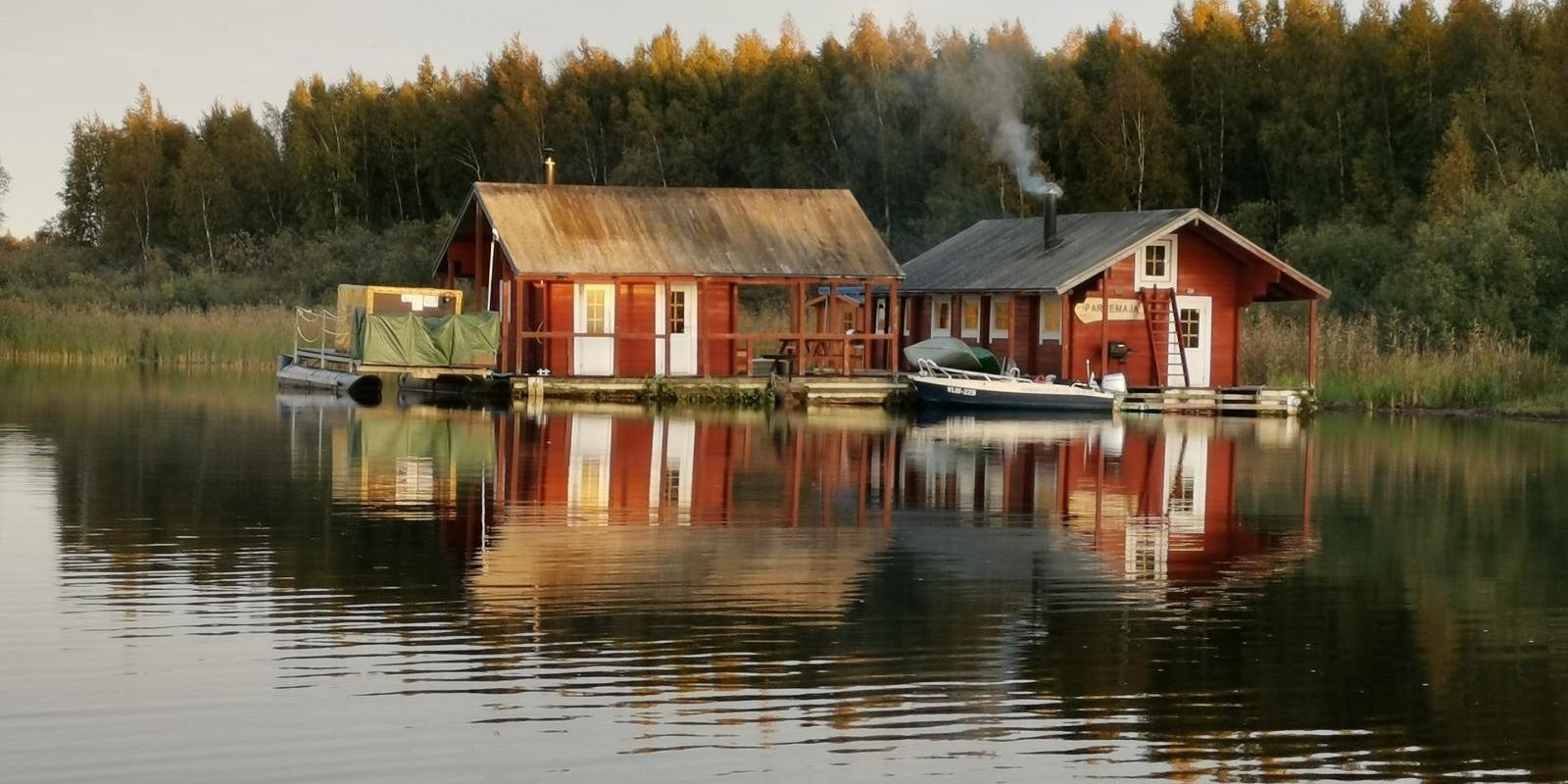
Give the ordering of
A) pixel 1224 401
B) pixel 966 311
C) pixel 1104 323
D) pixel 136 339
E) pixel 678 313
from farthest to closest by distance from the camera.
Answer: pixel 136 339 → pixel 966 311 → pixel 678 313 → pixel 1104 323 → pixel 1224 401

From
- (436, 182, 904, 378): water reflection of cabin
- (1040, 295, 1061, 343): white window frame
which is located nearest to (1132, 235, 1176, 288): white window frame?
(1040, 295, 1061, 343): white window frame

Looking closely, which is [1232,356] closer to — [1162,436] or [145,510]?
[1162,436]

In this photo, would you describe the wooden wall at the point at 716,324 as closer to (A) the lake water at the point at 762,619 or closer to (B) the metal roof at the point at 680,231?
(B) the metal roof at the point at 680,231

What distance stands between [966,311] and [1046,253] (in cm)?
271

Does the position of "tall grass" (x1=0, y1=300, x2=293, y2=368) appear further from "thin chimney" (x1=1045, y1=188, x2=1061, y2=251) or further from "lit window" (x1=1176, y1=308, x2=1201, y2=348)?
"lit window" (x1=1176, y1=308, x2=1201, y2=348)

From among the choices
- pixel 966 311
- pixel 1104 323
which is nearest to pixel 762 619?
pixel 1104 323

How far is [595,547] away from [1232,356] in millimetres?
27308

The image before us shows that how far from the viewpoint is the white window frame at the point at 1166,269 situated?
131 feet

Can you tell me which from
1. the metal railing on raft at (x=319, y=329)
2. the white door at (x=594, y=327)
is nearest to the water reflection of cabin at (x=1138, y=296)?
the white door at (x=594, y=327)

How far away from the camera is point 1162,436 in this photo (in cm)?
3083

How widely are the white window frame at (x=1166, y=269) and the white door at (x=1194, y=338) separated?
473mm

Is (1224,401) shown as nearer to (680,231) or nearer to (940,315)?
(940,315)

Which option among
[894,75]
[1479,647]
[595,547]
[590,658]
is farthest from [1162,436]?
[894,75]

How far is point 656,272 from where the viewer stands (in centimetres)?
3956
